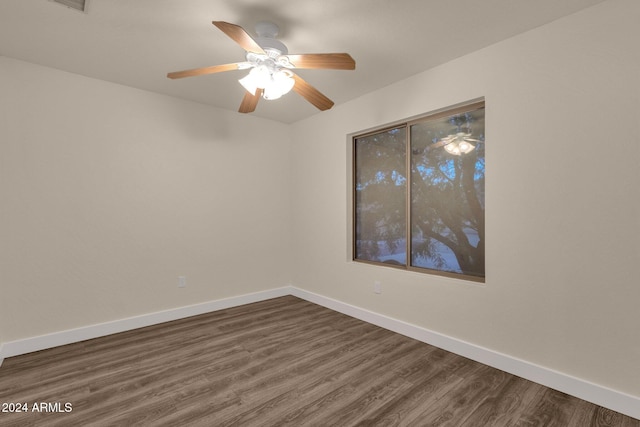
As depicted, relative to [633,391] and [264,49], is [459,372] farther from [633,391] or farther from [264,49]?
[264,49]

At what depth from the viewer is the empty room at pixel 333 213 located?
6.24 feet

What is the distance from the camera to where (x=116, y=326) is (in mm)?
3105

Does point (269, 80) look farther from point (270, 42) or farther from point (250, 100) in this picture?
point (250, 100)

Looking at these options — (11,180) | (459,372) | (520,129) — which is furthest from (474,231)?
(11,180)

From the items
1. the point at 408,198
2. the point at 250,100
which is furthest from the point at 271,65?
the point at 408,198

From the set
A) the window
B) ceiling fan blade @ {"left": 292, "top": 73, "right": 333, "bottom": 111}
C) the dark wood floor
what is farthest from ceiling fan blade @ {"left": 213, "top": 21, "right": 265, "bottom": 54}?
the dark wood floor

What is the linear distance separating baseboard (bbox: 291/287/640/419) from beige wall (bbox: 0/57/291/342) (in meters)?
1.96

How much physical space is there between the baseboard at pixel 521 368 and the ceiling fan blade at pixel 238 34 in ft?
8.97

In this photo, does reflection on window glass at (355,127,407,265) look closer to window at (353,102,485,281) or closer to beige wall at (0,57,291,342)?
Answer: window at (353,102,485,281)

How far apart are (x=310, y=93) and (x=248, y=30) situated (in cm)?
63

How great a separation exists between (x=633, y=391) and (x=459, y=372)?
38.0 inches

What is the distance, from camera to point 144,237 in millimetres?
3318

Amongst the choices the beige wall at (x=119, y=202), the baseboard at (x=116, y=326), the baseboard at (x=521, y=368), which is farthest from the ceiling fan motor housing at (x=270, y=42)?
the baseboard at (x=116, y=326)

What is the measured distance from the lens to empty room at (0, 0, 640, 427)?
6.24 feet
